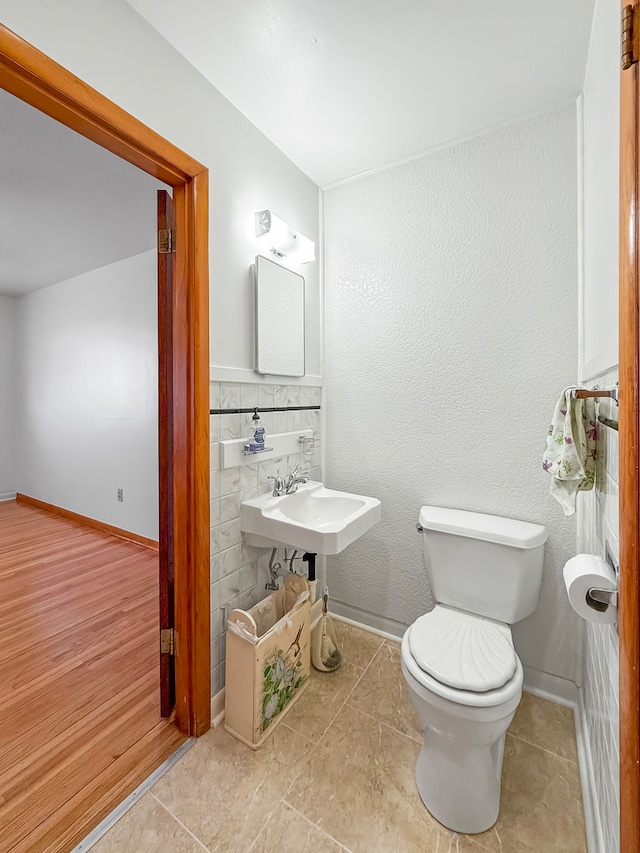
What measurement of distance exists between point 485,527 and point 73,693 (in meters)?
1.91

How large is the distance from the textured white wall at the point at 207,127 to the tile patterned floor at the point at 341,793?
1464 mm

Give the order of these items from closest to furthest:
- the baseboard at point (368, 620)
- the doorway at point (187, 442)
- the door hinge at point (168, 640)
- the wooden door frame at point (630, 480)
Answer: the wooden door frame at point (630, 480) < the doorway at point (187, 442) < the door hinge at point (168, 640) < the baseboard at point (368, 620)

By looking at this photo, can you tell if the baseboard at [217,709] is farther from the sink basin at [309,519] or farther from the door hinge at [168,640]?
the sink basin at [309,519]

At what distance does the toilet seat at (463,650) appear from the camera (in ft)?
3.67

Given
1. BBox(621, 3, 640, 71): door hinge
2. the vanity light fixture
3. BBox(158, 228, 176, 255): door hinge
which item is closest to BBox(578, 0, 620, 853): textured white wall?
BBox(621, 3, 640, 71): door hinge

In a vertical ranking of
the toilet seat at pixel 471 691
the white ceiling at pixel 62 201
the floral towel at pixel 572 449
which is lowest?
the toilet seat at pixel 471 691

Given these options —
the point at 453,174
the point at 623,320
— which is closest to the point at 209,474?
the point at 623,320

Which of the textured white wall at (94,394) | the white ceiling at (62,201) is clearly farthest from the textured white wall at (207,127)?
the textured white wall at (94,394)

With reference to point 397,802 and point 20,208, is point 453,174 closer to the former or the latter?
point 397,802

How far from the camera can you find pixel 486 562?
1.50 m

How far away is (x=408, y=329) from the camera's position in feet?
6.10

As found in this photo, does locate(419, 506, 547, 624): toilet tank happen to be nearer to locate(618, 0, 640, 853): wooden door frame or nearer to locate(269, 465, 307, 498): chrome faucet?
locate(269, 465, 307, 498): chrome faucet

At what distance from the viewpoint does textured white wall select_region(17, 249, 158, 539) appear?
3080 millimetres

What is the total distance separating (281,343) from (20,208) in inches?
84.6
